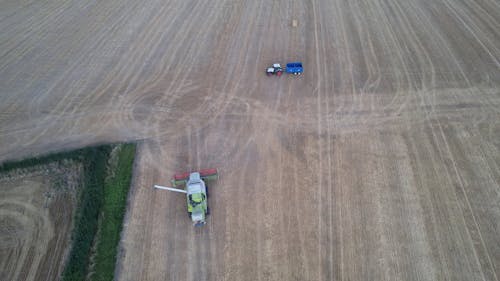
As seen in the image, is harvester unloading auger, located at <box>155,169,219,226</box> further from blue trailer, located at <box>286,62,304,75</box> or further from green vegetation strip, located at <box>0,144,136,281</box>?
blue trailer, located at <box>286,62,304,75</box>

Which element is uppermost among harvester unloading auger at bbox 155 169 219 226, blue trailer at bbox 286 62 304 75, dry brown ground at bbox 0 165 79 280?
blue trailer at bbox 286 62 304 75

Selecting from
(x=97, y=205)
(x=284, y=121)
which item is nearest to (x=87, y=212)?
(x=97, y=205)

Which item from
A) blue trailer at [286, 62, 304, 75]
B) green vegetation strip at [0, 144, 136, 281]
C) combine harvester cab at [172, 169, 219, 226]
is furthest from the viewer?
blue trailer at [286, 62, 304, 75]

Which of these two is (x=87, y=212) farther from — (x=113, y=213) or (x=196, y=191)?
(x=196, y=191)

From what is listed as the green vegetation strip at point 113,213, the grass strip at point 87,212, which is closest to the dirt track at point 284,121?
the green vegetation strip at point 113,213

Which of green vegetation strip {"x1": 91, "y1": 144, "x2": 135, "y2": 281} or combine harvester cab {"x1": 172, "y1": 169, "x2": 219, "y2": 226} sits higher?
combine harvester cab {"x1": 172, "y1": 169, "x2": 219, "y2": 226}

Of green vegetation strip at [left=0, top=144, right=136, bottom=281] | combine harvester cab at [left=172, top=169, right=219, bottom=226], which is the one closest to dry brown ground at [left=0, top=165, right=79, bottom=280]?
green vegetation strip at [left=0, top=144, right=136, bottom=281]
